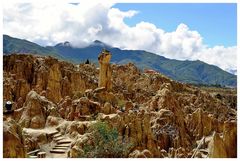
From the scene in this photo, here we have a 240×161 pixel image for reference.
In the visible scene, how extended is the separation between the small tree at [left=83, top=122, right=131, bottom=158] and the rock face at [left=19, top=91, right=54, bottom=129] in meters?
4.41

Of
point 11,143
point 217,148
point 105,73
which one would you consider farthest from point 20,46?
point 11,143

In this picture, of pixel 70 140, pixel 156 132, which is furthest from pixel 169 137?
pixel 70 140

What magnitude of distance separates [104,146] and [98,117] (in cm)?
582

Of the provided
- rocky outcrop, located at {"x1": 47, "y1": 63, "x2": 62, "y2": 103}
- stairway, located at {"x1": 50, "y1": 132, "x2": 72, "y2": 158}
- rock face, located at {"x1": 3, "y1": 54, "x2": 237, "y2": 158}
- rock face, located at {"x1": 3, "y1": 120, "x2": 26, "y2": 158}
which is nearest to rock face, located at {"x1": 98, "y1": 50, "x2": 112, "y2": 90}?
rock face, located at {"x1": 3, "y1": 54, "x2": 237, "y2": 158}

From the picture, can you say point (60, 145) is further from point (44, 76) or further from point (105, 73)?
point (44, 76)

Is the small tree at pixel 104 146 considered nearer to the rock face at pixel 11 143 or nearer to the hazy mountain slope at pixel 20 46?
the rock face at pixel 11 143

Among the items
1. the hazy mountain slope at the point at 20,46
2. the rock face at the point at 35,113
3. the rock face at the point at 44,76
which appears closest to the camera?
the rock face at the point at 35,113

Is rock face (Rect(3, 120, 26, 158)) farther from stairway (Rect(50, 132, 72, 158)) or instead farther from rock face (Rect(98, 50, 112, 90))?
rock face (Rect(98, 50, 112, 90))

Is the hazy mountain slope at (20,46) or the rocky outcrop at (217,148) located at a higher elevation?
the hazy mountain slope at (20,46)

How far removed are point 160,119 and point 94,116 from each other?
6.91 metres

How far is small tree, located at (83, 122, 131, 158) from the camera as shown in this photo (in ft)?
43.9

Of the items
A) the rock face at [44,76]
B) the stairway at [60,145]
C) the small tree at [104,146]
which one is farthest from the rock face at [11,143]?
the rock face at [44,76]

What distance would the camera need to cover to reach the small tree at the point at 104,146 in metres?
13.4

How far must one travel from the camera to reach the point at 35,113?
20.3 metres
